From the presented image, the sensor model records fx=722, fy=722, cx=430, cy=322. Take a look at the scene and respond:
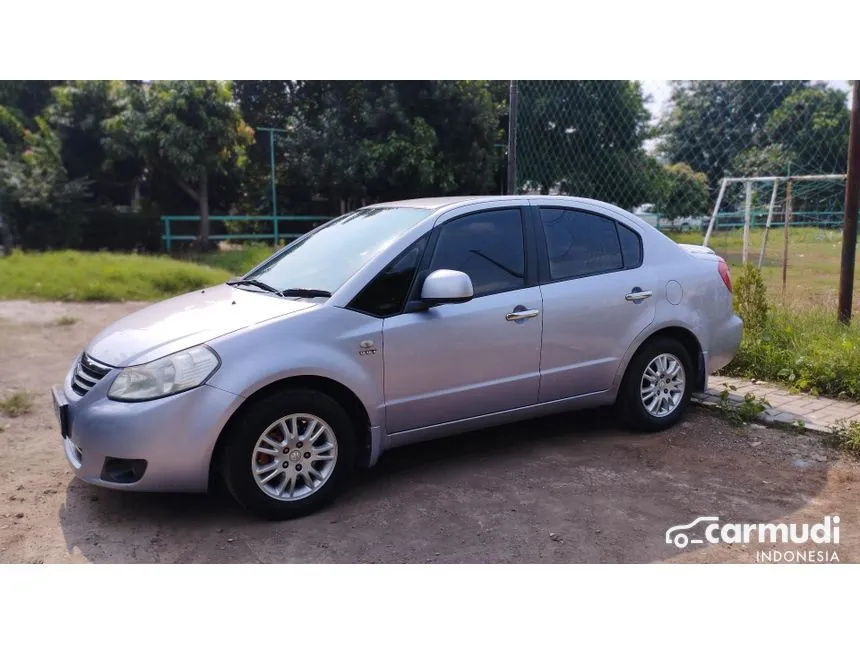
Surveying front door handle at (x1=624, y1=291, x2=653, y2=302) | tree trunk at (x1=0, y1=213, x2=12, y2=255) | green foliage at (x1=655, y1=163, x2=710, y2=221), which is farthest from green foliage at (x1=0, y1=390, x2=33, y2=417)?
green foliage at (x1=655, y1=163, x2=710, y2=221)

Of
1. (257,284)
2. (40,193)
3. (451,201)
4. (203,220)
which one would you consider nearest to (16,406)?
(257,284)

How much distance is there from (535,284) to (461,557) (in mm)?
1804

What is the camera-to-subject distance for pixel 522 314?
4.37 meters

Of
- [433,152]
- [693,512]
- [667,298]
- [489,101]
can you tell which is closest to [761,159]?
[489,101]

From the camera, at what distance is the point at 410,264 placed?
4.20 meters

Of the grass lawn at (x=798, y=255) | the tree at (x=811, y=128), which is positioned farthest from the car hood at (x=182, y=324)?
the tree at (x=811, y=128)

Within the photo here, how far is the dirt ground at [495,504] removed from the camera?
11.4ft

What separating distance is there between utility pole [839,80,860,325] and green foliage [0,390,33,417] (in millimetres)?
7145

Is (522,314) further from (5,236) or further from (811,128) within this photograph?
(5,236)

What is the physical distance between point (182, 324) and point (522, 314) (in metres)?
1.96

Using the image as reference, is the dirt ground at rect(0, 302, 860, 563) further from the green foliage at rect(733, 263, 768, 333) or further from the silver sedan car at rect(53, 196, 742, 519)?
the green foliage at rect(733, 263, 768, 333)

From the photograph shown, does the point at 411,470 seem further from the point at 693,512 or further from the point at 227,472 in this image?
the point at 693,512

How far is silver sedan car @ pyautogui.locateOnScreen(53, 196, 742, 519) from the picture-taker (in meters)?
3.60

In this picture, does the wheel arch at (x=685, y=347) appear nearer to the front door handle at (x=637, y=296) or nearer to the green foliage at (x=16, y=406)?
the front door handle at (x=637, y=296)
